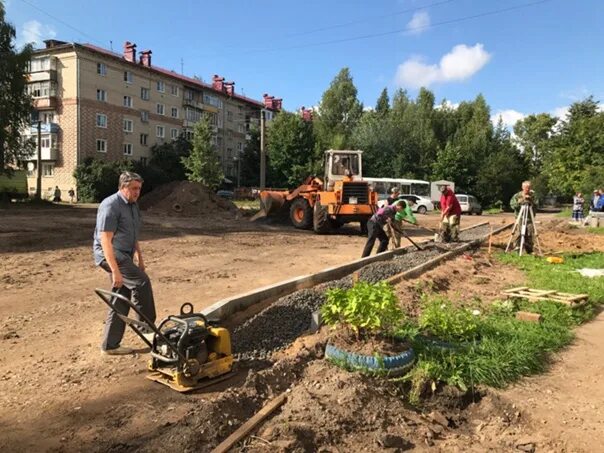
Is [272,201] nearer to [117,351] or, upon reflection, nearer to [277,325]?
[277,325]

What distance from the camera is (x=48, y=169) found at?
4684cm

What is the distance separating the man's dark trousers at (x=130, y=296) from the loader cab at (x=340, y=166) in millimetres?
14116

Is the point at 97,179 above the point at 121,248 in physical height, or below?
above

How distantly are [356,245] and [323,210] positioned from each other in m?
2.78

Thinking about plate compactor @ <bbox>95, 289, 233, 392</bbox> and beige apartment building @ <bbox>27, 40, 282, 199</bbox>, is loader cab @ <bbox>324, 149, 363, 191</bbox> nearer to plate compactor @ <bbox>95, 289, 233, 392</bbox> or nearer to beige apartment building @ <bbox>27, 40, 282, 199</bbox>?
plate compactor @ <bbox>95, 289, 233, 392</bbox>

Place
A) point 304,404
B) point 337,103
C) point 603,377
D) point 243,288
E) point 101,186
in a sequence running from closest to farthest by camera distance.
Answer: point 304,404 < point 603,377 < point 243,288 < point 101,186 < point 337,103

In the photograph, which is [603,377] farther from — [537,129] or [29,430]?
[537,129]

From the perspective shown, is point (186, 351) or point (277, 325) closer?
point (186, 351)

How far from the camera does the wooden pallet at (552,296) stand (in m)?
7.10

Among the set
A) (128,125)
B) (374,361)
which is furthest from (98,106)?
(374,361)

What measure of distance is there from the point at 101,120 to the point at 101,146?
236cm

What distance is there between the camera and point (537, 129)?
270 ft

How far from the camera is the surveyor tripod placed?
40.0 ft

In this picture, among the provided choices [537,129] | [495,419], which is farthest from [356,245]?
[537,129]
